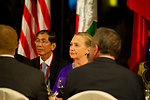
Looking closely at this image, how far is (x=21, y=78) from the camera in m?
2.09

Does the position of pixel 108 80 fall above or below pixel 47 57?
above

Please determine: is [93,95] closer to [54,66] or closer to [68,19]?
[54,66]

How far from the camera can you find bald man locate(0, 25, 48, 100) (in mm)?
2082

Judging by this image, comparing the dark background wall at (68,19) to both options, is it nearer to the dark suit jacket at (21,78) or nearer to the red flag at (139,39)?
the red flag at (139,39)

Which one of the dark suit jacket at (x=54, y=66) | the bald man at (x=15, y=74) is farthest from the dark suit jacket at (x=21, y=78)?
the dark suit jacket at (x=54, y=66)

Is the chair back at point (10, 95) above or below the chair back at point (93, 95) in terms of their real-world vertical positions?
below

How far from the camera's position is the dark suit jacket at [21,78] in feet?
6.82

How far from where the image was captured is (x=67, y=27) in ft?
17.3

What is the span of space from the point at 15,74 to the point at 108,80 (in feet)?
2.43

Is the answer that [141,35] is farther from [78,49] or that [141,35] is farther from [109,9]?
[78,49]

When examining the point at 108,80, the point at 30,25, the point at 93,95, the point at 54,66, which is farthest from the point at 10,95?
the point at 30,25

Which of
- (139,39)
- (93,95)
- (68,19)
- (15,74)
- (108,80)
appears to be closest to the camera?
(93,95)

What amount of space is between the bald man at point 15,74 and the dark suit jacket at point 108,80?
0.98 feet

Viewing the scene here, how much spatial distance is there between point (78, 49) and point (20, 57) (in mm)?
1553
